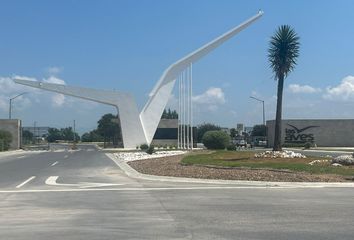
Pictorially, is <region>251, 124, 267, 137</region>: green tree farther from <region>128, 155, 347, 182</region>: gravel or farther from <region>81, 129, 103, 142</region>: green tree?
<region>128, 155, 347, 182</region>: gravel

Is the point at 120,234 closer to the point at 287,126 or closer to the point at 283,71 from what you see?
the point at 283,71

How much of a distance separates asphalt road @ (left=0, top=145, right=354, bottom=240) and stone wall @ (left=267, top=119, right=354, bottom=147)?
214 feet

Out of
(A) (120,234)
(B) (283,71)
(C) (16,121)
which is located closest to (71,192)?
(A) (120,234)

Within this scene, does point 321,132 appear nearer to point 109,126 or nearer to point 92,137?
point 109,126

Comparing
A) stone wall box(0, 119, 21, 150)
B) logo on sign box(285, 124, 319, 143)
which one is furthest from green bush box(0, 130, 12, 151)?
logo on sign box(285, 124, 319, 143)

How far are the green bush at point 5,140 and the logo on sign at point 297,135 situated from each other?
40135 mm

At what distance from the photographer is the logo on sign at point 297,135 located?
272 ft

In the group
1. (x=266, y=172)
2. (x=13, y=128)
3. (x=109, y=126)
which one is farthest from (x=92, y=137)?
(x=266, y=172)

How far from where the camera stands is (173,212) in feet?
42.0

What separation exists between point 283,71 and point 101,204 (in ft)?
103

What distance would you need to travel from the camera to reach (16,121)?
299ft

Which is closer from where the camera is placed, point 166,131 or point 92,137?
point 166,131

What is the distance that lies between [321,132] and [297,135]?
11.3 ft

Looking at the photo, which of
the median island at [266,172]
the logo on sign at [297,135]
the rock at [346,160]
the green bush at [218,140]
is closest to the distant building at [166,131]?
the logo on sign at [297,135]
